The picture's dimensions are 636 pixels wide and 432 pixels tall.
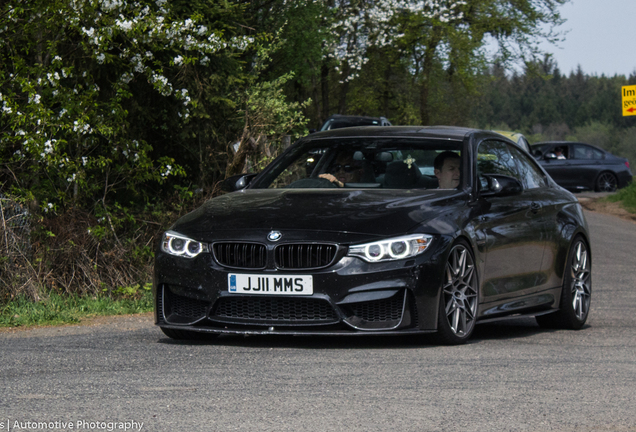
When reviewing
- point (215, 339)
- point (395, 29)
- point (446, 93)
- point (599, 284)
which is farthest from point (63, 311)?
point (446, 93)

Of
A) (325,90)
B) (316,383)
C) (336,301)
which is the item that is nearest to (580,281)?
(336,301)

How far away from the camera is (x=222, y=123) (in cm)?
1377

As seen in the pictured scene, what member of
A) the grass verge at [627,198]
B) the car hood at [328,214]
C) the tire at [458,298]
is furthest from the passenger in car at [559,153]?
the tire at [458,298]

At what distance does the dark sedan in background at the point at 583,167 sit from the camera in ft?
105

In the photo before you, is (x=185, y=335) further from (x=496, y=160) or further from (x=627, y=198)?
(x=627, y=198)

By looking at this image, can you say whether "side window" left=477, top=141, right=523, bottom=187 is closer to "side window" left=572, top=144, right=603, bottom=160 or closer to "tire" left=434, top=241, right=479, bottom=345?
"tire" left=434, top=241, right=479, bottom=345

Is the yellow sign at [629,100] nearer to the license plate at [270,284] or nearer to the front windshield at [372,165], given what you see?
the front windshield at [372,165]

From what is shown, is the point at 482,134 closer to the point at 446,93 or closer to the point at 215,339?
the point at 215,339

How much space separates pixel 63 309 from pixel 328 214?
12.4 ft

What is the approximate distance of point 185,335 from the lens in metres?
7.19

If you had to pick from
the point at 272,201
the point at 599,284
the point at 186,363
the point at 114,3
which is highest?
the point at 114,3

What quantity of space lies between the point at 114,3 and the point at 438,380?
21.4 ft

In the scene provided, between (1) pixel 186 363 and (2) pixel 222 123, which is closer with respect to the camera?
(1) pixel 186 363

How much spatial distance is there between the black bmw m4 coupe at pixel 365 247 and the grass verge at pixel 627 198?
19334 mm
